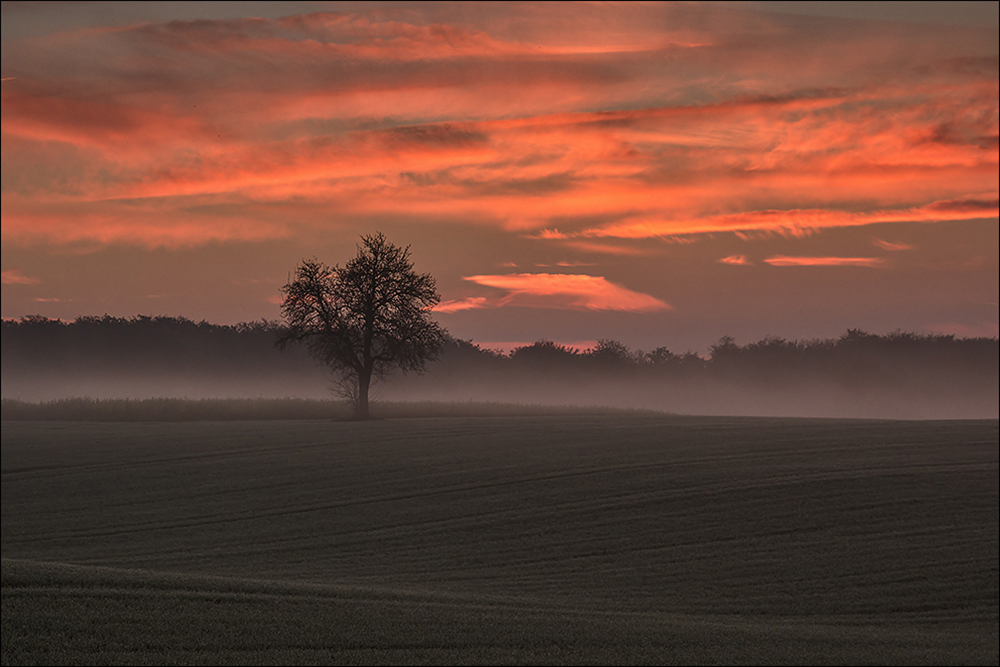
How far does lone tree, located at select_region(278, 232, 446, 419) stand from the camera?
41438 millimetres

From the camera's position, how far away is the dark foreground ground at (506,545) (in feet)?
28.5

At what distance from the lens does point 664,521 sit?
1886cm

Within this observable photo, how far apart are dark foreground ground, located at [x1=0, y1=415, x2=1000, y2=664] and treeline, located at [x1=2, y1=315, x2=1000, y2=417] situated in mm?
43510

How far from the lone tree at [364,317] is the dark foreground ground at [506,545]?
7558mm

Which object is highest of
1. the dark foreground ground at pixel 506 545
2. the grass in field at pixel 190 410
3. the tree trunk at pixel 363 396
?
the tree trunk at pixel 363 396

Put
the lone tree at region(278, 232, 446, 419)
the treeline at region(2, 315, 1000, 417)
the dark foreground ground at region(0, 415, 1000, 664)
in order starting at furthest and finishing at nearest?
the treeline at region(2, 315, 1000, 417) → the lone tree at region(278, 232, 446, 419) → the dark foreground ground at region(0, 415, 1000, 664)

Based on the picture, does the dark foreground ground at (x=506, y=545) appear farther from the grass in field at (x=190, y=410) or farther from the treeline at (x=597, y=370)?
the treeline at (x=597, y=370)

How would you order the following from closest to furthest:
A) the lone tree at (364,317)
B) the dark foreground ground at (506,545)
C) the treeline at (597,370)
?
the dark foreground ground at (506,545) → the lone tree at (364,317) → the treeline at (597,370)

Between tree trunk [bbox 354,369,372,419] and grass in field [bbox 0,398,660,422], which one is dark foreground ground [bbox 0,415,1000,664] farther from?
grass in field [bbox 0,398,660,422]

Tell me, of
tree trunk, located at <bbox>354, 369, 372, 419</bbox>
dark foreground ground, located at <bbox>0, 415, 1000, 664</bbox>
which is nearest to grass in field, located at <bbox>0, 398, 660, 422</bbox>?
tree trunk, located at <bbox>354, 369, 372, 419</bbox>

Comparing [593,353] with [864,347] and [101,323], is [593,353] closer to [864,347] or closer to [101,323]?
[864,347]

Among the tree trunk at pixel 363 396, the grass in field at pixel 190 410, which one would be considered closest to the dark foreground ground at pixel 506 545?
the tree trunk at pixel 363 396

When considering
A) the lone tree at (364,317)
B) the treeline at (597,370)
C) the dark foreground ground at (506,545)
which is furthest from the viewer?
the treeline at (597,370)

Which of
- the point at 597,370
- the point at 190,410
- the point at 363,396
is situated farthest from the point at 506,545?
the point at 597,370
